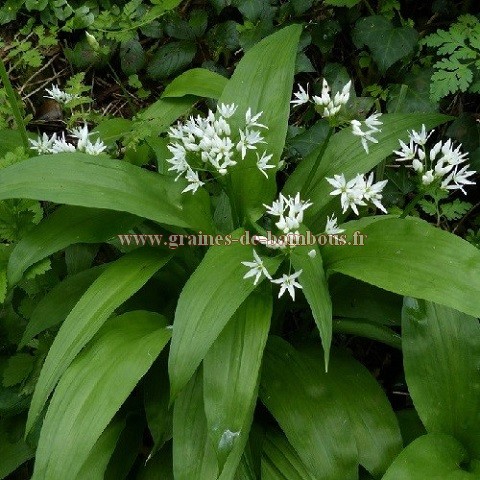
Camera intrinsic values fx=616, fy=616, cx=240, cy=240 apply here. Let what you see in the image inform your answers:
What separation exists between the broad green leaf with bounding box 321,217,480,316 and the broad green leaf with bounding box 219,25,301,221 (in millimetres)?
346

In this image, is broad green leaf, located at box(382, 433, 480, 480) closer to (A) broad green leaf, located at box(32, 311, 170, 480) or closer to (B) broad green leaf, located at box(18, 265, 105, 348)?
(A) broad green leaf, located at box(32, 311, 170, 480)

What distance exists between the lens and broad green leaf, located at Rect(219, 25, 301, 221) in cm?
202

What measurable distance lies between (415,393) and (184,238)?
2.95 ft

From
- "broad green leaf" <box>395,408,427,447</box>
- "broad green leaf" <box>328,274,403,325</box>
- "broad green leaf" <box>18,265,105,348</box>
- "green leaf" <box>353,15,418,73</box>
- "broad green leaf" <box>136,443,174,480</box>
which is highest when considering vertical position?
"green leaf" <box>353,15,418,73</box>

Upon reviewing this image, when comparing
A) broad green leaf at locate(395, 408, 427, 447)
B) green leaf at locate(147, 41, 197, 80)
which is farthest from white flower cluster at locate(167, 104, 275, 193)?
green leaf at locate(147, 41, 197, 80)

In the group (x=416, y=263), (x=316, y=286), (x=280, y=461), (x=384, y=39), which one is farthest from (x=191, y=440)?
(x=384, y=39)

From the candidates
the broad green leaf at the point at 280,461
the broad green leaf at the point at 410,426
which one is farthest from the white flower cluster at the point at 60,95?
the broad green leaf at the point at 410,426

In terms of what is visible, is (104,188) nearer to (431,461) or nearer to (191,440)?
(191,440)

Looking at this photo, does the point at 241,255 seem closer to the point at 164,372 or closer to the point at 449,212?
the point at 164,372

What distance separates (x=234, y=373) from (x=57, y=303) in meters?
0.77

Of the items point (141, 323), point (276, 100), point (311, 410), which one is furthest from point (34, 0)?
point (311, 410)

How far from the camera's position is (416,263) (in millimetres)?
1710

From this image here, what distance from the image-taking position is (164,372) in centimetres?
204

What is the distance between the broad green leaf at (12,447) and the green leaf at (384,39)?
6.92 feet
